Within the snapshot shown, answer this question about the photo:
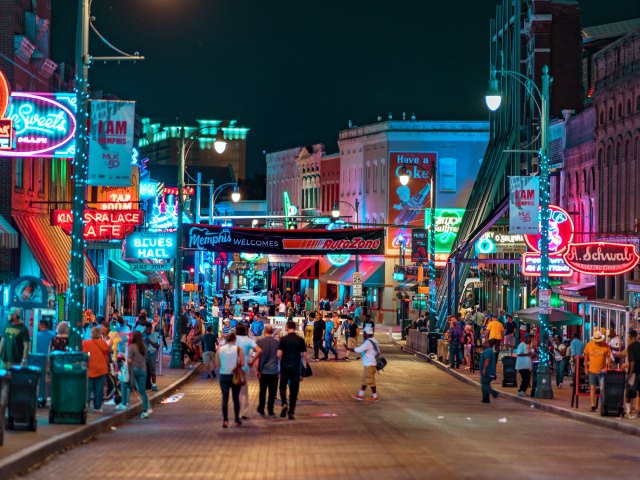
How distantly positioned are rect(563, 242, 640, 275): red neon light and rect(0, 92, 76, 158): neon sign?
14.7m

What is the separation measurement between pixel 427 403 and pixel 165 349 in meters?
22.8

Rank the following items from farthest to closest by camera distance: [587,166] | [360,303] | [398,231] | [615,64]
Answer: [398,231] < [360,303] < [587,166] < [615,64]

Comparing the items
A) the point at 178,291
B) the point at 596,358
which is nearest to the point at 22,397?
the point at 596,358

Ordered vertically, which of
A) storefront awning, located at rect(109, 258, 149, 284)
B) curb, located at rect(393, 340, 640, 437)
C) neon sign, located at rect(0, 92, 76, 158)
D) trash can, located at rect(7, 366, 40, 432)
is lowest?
curb, located at rect(393, 340, 640, 437)

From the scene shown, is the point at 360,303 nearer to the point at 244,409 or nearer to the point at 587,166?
the point at 587,166

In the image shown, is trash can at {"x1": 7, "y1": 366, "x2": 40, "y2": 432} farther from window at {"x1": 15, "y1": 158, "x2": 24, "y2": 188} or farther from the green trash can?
window at {"x1": 15, "y1": 158, "x2": 24, "y2": 188}

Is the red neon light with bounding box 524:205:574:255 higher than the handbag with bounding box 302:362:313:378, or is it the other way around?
the red neon light with bounding box 524:205:574:255

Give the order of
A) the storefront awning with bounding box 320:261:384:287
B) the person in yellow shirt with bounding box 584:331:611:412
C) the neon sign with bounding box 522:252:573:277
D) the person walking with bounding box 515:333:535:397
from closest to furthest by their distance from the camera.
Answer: the person in yellow shirt with bounding box 584:331:611:412 → the person walking with bounding box 515:333:535:397 → the neon sign with bounding box 522:252:573:277 → the storefront awning with bounding box 320:261:384:287

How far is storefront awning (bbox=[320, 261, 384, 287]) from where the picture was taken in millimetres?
86625

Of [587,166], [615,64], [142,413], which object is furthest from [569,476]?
[587,166]

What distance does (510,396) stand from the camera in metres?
32.7

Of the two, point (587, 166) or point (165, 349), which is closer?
point (587, 166)

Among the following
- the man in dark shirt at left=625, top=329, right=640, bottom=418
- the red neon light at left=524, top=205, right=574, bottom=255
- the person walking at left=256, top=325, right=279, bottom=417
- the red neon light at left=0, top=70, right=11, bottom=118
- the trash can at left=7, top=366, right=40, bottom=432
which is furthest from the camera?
the red neon light at left=524, top=205, right=574, bottom=255

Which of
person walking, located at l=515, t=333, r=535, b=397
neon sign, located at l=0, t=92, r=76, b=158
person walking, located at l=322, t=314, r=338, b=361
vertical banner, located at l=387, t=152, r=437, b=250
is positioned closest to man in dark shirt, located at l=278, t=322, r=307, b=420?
person walking, located at l=515, t=333, r=535, b=397
